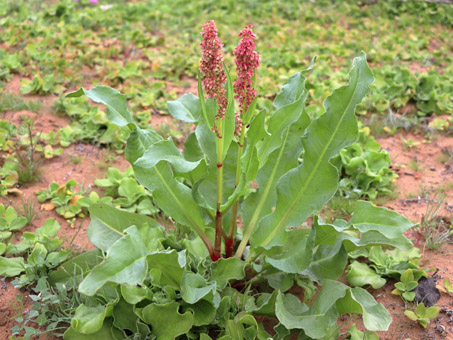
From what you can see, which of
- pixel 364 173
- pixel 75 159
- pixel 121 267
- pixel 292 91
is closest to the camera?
pixel 121 267

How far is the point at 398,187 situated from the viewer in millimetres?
3369

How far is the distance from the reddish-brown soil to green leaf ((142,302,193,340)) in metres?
0.76

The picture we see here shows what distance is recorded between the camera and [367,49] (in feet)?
18.9

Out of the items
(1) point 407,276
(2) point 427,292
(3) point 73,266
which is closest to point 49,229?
(3) point 73,266

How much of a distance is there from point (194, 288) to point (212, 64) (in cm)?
99

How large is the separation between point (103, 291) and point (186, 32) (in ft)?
15.8

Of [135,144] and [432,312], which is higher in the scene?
[135,144]

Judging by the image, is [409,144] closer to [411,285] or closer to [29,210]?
[411,285]

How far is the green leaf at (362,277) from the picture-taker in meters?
2.44

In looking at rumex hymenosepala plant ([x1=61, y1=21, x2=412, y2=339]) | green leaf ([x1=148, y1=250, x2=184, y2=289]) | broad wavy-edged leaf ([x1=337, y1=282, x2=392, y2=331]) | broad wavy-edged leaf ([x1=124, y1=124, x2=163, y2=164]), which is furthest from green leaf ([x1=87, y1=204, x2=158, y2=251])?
broad wavy-edged leaf ([x1=337, y1=282, x2=392, y2=331])

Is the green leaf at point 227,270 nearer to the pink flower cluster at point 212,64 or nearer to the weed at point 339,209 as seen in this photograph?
the pink flower cluster at point 212,64

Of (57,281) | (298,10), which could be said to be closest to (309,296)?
(57,281)

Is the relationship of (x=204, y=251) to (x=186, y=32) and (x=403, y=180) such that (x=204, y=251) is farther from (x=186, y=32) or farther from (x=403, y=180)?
(x=186, y=32)

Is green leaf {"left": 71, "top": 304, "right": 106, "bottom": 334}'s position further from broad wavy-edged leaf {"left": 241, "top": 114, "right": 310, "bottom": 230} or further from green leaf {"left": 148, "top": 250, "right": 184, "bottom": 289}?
broad wavy-edged leaf {"left": 241, "top": 114, "right": 310, "bottom": 230}
